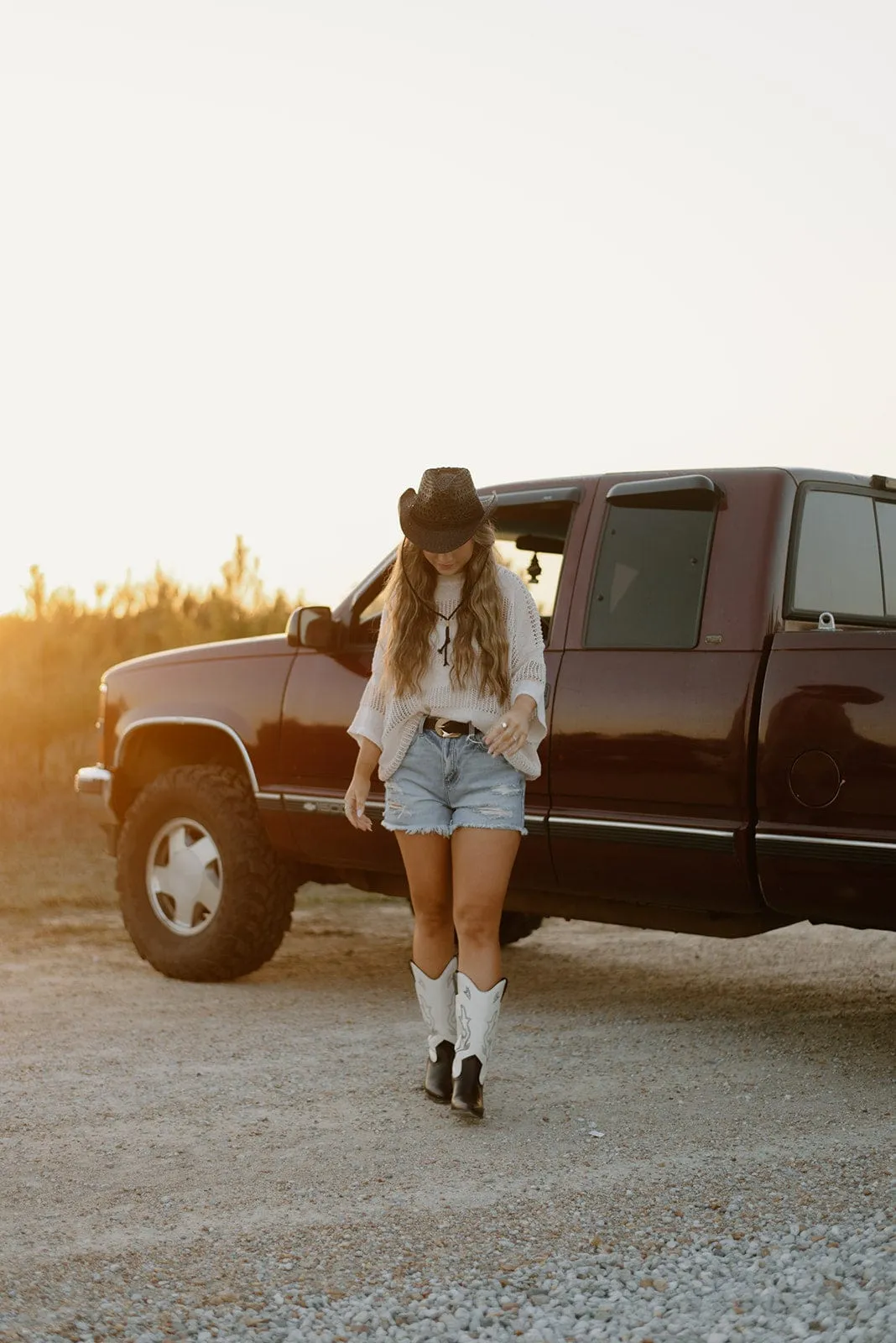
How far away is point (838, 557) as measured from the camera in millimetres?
5609

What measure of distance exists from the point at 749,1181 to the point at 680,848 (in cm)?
149

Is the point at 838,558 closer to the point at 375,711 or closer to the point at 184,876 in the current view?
the point at 375,711

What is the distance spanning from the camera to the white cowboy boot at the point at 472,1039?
462 centimetres

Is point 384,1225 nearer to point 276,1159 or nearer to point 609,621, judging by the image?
point 276,1159

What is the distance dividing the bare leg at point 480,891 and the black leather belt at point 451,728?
0.28 meters

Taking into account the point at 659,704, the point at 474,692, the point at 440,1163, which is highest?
the point at 474,692

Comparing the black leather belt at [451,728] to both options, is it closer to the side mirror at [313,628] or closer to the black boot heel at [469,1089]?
the black boot heel at [469,1089]

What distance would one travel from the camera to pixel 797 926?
9031 millimetres

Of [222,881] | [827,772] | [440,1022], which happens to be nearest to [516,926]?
[222,881]

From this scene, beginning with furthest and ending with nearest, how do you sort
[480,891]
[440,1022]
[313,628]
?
[313,628]
[440,1022]
[480,891]

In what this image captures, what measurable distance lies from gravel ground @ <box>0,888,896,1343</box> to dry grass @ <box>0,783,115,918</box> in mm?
2345

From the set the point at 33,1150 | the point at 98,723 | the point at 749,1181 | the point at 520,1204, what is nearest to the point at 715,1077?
the point at 749,1181

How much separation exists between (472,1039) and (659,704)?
1442 mm

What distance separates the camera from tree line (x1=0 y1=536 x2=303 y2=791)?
1487cm
